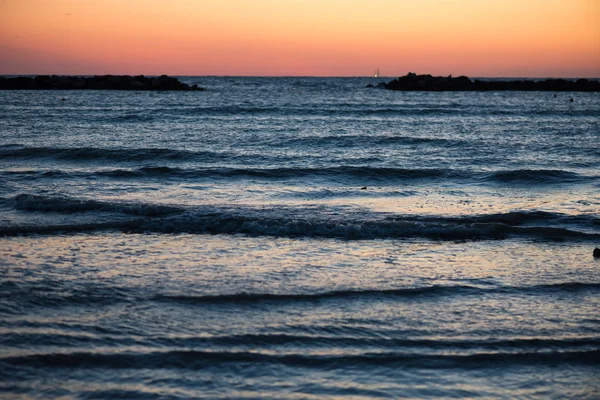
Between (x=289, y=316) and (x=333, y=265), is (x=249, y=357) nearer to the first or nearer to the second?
(x=289, y=316)

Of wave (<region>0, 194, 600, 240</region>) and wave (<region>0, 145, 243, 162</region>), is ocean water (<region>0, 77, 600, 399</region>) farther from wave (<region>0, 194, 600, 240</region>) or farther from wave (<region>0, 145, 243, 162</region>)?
wave (<region>0, 145, 243, 162</region>)

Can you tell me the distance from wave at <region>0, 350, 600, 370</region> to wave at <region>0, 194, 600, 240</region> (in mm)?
4574

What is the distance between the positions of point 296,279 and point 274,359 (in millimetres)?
2210

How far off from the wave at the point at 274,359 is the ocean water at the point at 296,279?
2 centimetres

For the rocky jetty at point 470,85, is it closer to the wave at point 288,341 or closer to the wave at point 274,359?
the wave at point 288,341

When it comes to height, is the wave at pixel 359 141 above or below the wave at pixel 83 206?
above

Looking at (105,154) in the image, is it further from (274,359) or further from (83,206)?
(274,359)

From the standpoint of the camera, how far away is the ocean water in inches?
199

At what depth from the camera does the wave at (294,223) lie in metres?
10.1

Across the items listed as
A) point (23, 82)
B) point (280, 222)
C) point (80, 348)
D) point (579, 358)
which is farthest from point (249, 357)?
point (23, 82)

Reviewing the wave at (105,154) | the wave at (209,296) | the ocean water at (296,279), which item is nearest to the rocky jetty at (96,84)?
the wave at (105,154)

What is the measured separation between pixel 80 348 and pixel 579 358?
428 cm

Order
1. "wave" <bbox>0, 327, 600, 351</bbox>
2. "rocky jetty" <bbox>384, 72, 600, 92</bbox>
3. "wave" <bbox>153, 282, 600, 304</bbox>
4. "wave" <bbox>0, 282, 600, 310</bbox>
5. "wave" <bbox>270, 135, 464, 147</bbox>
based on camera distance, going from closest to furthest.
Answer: "wave" <bbox>0, 327, 600, 351</bbox> < "wave" <bbox>0, 282, 600, 310</bbox> < "wave" <bbox>153, 282, 600, 304</bbox> < "wave" <bbox>270, 135, 464, 147</bbox> < "rocky jetty" <bbox>384, 72, 600, 92</bbox>

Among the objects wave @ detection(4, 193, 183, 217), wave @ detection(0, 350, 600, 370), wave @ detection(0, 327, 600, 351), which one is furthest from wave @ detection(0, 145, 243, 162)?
wave @ detection(0, 350, 600, 370)
